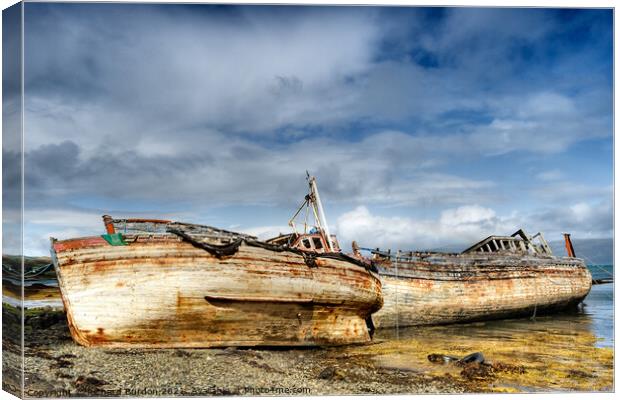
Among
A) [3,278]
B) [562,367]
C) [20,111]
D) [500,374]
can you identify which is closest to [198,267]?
[3,278]

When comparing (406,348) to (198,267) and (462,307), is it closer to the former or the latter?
(462,307)

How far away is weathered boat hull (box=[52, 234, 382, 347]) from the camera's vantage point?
448 inches

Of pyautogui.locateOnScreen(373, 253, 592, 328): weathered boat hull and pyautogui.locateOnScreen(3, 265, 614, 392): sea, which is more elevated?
pyautogui.locateOnScreen(373, 253, 592, 328): weathered boat hull

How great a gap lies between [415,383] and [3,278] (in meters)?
9.26

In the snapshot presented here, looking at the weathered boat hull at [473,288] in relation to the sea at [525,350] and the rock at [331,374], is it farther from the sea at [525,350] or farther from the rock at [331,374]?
the rock at [331,374]

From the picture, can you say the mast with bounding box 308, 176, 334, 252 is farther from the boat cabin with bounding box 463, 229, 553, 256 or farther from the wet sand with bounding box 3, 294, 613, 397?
the boat cabin with bounding box 463, 229, 553, 256

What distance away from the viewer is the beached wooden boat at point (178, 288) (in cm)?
1141

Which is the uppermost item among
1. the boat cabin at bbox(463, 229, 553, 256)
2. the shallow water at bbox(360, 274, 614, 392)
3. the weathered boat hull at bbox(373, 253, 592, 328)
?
the boat cabin at bbox(463, 229, 553, 256)

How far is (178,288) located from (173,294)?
0.58ft

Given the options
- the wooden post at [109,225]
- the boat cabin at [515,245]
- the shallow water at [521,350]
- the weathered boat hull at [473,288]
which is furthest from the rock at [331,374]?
the boat cabin at [515,245]

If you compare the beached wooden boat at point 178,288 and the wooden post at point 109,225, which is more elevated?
the wooden post at point 109,225

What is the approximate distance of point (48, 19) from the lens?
1093cm

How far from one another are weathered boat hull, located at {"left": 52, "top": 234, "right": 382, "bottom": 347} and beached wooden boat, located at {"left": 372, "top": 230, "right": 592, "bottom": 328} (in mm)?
5023

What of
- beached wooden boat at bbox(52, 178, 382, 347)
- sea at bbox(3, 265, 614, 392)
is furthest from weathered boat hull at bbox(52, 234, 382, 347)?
sea at bbox(3, 265, 614, 392)
